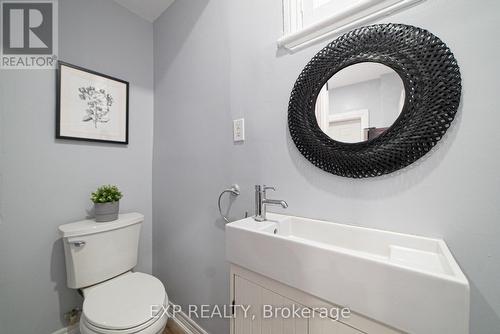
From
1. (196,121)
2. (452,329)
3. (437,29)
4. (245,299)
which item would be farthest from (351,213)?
(196,121)

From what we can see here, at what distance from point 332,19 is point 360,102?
329 mm

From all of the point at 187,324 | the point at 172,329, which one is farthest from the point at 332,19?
the point at 172,329

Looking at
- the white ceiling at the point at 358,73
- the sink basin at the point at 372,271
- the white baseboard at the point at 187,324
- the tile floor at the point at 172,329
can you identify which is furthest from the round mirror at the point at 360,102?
the tile floor at the point at 172,329

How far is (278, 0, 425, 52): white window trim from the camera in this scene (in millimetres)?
635

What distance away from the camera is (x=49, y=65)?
1.16m

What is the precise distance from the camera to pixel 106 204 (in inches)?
47.2

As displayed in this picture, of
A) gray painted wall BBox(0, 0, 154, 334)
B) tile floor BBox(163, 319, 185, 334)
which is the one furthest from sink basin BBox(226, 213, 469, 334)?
gray painted wall BBox(0, 0, 154, 334)

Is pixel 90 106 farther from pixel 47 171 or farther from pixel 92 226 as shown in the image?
pixel 92 226

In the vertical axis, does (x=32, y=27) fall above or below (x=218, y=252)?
above

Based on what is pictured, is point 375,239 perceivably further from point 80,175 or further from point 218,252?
point 80,175

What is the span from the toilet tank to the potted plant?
0.05 m

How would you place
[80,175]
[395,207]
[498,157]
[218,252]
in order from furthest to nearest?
[80,175] < [218,252] < [395,207] < [498,157]

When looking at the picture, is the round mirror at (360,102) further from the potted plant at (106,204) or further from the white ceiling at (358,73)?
the potted plant at (106,204)

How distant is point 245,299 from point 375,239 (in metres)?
0.52
